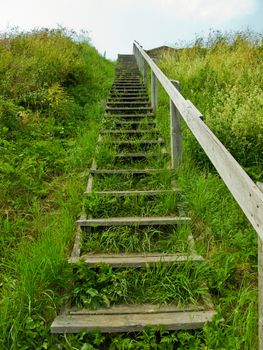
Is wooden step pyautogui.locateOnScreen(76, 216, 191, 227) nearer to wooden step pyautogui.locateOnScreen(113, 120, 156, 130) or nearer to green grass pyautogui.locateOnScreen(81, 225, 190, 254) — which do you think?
green grass pyautogui.locateOnScreen(81, 225, 190, 254)

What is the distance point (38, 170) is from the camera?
15.3ft

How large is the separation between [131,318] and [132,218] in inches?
47.4

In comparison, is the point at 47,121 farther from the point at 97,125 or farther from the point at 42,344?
the point at 42,344

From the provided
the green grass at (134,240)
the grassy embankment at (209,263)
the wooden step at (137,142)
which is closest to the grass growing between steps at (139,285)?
the grassy embankment at (209,263)

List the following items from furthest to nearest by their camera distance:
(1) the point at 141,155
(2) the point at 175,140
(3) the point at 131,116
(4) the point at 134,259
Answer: (3) the point at 131,116
(1) the point at 141,155
(2) the point at 175,140
(4) the point at 134,259

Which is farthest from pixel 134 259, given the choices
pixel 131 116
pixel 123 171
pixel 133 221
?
pixel 131 116

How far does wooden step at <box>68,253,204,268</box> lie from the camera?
9.79ft

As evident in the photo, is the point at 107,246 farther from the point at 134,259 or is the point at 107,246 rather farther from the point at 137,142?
the point at 137,142

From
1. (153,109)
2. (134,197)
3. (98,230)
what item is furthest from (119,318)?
(153,109)

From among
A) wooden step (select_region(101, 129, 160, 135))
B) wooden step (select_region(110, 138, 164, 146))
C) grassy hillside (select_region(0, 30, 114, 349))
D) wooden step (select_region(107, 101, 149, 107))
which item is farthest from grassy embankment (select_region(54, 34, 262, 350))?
wooden step (select_region(107, 101, 149, 107))

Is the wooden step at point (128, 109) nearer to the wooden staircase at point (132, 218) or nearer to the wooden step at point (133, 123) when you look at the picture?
the wooden staircase at point (132, 218)

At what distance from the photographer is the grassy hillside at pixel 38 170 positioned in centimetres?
257

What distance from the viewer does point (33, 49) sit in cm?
877

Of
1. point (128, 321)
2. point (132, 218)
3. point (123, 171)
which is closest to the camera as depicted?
point (128, 321)
